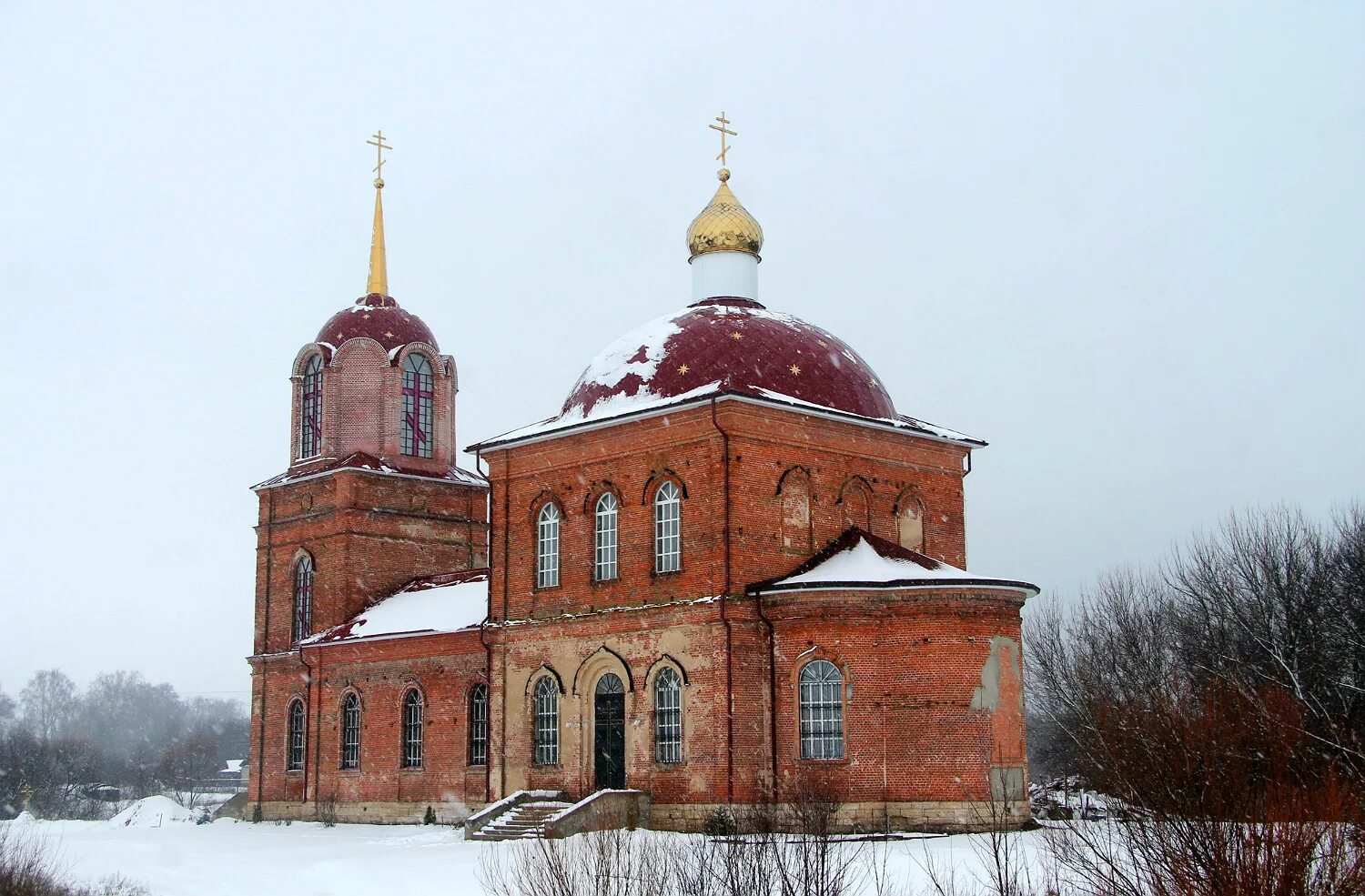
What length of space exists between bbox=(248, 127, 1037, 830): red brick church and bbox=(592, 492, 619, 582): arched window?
5 centimetres

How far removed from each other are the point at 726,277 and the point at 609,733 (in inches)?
349

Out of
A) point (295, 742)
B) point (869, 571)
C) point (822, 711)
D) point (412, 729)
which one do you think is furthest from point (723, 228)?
point (295, 742)

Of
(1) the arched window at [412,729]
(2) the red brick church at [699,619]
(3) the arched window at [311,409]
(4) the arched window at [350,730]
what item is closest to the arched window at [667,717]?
(2) the red brick church at [699,619]

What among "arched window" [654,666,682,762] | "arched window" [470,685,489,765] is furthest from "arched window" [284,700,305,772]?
"arched window" [654,666,682,762]

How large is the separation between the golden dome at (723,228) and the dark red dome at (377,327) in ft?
31.7

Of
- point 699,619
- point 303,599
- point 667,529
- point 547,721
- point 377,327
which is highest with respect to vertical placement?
point 377,327

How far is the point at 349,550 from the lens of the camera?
3494 centimetres

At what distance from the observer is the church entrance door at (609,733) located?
84.2ft

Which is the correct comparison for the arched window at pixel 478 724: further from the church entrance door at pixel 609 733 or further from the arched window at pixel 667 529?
the arched window at pixel 667 529

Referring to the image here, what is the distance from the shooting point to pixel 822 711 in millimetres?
23484

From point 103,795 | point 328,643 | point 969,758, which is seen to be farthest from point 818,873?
point 103,795

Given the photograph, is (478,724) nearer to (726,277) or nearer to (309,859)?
(309,859)

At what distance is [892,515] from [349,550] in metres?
13.7

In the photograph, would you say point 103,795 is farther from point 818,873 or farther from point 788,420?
point 818,873
